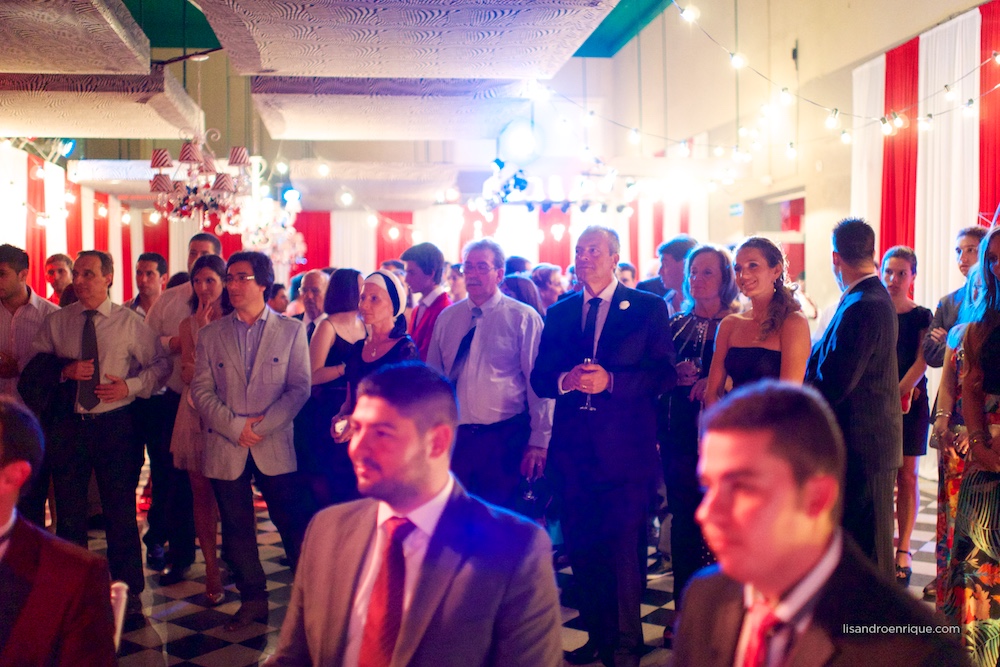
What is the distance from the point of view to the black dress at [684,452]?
359 cm

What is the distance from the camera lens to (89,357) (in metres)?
4.09

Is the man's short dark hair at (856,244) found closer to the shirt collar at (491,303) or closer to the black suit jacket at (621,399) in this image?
the black suit jacket at (621,399)

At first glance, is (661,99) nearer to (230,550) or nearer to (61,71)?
(61,71)

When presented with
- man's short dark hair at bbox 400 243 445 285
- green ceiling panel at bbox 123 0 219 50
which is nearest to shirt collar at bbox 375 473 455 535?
man's short dark hair at bbox 400 243 445 285

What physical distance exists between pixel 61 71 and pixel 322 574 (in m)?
5.83

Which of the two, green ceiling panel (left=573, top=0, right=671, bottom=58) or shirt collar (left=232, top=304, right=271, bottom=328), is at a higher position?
green ceiling panel (left=573, top=0, right=671, bottom=58)

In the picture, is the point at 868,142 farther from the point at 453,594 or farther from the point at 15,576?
the point at 15,576

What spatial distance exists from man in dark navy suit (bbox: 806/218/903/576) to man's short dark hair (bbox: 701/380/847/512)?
6.78ft

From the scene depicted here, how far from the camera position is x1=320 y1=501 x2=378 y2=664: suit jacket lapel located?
1.65m

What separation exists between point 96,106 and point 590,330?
570 centimetres

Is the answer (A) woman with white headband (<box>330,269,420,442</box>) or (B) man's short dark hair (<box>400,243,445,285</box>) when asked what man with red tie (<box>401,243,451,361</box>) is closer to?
(B) man's short dark hair (<box>400,243,445,285</box>)

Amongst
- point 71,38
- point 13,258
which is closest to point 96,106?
point 71,38

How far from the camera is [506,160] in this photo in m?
9.34

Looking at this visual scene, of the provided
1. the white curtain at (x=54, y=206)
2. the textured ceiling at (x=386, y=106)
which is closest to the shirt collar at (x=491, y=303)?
the textured ceiling at (x=386, y=106)
